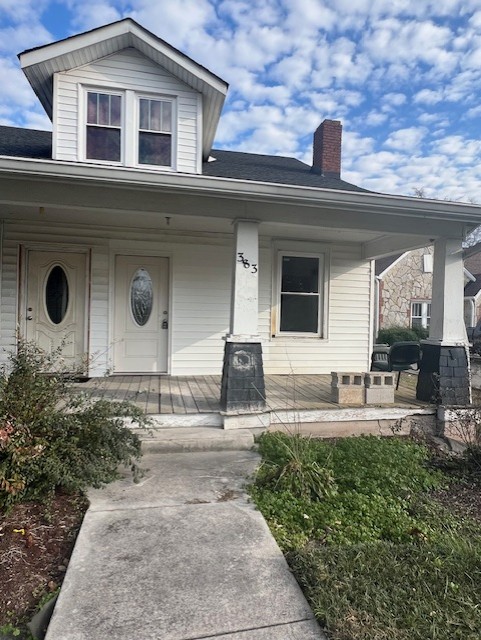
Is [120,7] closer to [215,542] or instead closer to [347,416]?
[347,416]

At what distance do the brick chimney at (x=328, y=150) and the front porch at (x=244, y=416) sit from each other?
15.6ft

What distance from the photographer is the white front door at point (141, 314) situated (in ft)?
22.4

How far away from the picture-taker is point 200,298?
23.4ft

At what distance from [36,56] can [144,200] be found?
322 cm

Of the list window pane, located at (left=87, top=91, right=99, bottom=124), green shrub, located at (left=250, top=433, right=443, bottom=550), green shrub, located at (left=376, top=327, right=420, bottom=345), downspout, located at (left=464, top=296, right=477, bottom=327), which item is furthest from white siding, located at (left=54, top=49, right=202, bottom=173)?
downspout, located at (left=464, top=296, right=477, bottom=327)

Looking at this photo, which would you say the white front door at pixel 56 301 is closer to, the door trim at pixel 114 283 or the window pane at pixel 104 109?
the door trim at pixel 114 283

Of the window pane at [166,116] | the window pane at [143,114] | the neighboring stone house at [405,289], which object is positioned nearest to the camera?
the window pane at [143,114]

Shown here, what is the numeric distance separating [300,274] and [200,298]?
6.34 feet

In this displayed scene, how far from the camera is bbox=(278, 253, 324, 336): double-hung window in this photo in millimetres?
7512

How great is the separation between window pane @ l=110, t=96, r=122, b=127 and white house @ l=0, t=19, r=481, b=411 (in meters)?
0.02

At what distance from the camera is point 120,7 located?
23.4 feet

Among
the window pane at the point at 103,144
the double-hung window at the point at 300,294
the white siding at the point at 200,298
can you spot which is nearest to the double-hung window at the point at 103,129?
the window pane at the point at 103,144

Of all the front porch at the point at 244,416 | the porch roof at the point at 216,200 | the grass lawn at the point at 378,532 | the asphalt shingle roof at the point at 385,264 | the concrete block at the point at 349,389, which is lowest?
the grass lawn at the point at 378,532

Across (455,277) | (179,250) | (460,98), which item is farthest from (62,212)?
(460,98)
